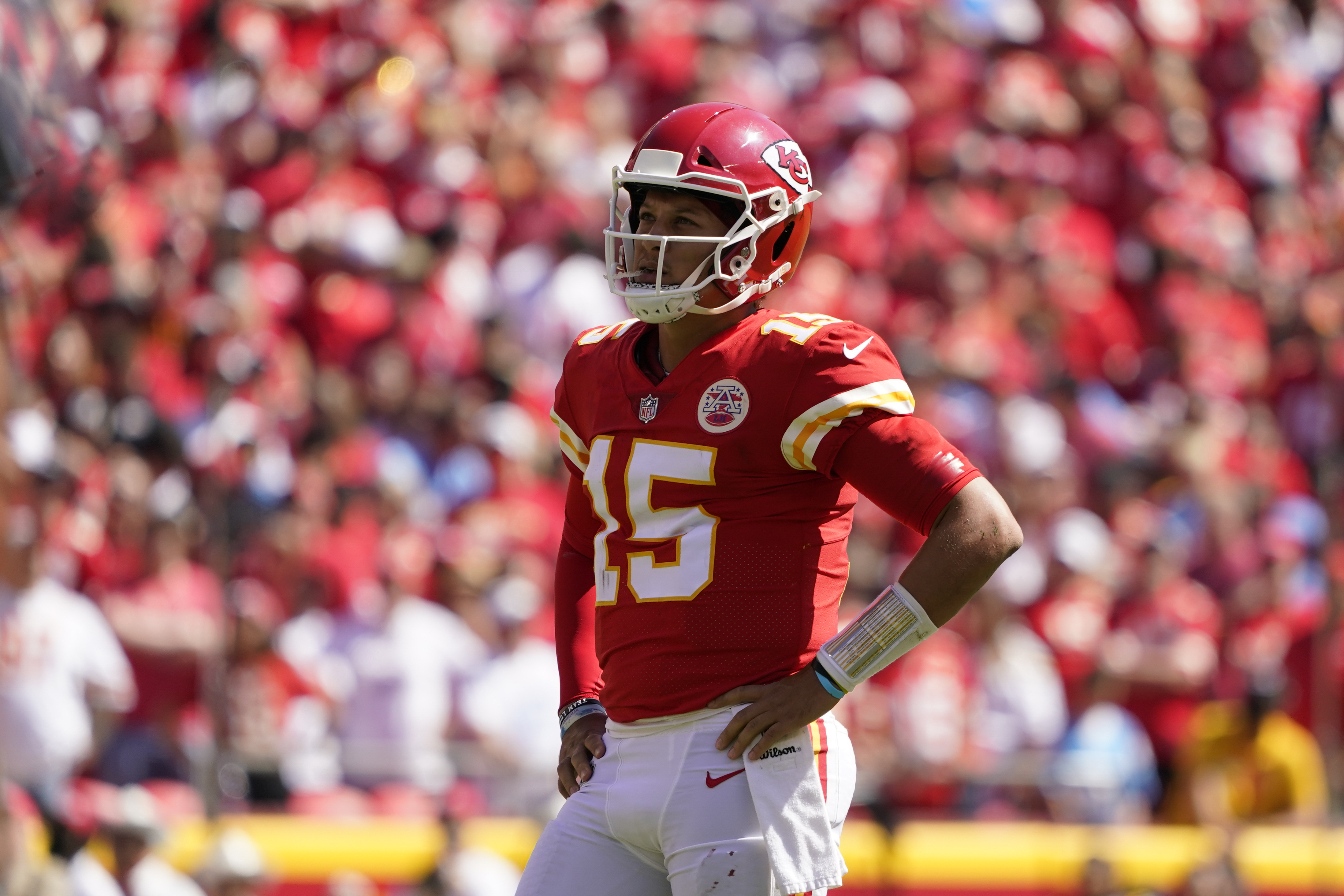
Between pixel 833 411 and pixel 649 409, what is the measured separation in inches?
15.3

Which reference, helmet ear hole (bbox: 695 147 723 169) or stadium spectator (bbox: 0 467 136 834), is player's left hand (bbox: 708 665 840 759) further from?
stadium spectator (bbox: 0 467 136 834)

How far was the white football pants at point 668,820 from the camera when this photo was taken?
3.20 metres

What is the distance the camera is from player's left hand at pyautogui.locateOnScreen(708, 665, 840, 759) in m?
3.20

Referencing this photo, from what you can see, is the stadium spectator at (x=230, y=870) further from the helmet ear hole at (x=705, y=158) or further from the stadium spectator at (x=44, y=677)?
the helmet ear hole at (x=705, y=158)

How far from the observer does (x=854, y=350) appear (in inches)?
126

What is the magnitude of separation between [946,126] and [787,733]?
9.17 metres

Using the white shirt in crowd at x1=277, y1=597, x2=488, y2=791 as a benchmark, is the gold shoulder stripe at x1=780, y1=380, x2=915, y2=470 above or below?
above

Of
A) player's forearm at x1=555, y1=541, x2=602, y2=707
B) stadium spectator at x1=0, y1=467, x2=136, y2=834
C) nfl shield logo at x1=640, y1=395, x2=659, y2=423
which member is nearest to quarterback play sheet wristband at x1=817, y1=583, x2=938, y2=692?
nfl shield logo at x1=640, y1=395, x2=659, y2=423

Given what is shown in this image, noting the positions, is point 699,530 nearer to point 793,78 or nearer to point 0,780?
point 0,780

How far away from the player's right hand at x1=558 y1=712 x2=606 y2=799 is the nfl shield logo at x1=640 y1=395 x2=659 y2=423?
66 centimetres

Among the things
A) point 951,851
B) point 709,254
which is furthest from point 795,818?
A: point 951,851

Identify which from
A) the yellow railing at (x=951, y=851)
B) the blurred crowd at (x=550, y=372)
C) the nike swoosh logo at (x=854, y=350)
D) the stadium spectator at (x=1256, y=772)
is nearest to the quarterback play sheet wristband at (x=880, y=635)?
the nike swoosh logo at (x=854, y=350)

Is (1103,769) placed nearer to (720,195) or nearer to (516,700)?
(516,700)

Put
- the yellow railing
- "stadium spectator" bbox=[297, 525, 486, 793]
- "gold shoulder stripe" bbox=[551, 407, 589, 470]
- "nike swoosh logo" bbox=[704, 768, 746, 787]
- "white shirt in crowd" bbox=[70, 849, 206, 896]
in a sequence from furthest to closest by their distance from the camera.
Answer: "stadium spectator" bbox=[297, 525, 486, 793], the yellow railing, "white shirt in crowd" bbox=[70, 849, 206, 896], "gold shoulder stripe" bbox=[551, 407, 589, 470], "nike swoosh logo" bbox=[704, 768, 746, 787]
